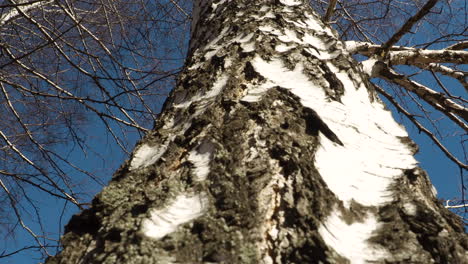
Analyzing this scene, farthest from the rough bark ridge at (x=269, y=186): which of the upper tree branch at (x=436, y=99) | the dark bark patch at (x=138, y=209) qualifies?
the upper tree branch at (x=436, y=99)

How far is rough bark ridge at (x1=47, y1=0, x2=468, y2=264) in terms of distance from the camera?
22.5 inches

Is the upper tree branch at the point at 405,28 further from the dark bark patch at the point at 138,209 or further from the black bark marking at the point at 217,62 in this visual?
the dark bark patch at the point at 138,209

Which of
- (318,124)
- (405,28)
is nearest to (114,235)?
(318,124)

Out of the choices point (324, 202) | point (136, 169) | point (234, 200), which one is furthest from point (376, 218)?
point (136, 169)

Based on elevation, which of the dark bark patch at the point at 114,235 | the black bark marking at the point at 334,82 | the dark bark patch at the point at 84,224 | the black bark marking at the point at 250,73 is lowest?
the dark bark patch at the point at 114,235

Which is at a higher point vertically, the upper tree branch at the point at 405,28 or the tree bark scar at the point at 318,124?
the upper tree branch at the point at 405,28

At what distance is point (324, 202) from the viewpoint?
63 cm

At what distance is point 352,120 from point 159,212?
53 centimetres

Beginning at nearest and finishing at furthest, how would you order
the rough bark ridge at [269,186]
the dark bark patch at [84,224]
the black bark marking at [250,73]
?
the rough bark ridge at [269,186] → the dark bark patch at [84,224] → the black bark marking at [250,73]

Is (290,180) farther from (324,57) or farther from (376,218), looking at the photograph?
(324,57)

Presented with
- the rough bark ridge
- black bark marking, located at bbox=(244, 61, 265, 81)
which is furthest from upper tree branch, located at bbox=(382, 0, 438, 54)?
black bark marking, located at bbox=(244, 61, 265, 81)

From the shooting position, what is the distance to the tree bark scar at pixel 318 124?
794 mm

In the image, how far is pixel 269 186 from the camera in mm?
657

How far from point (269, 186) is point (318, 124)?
23cm
